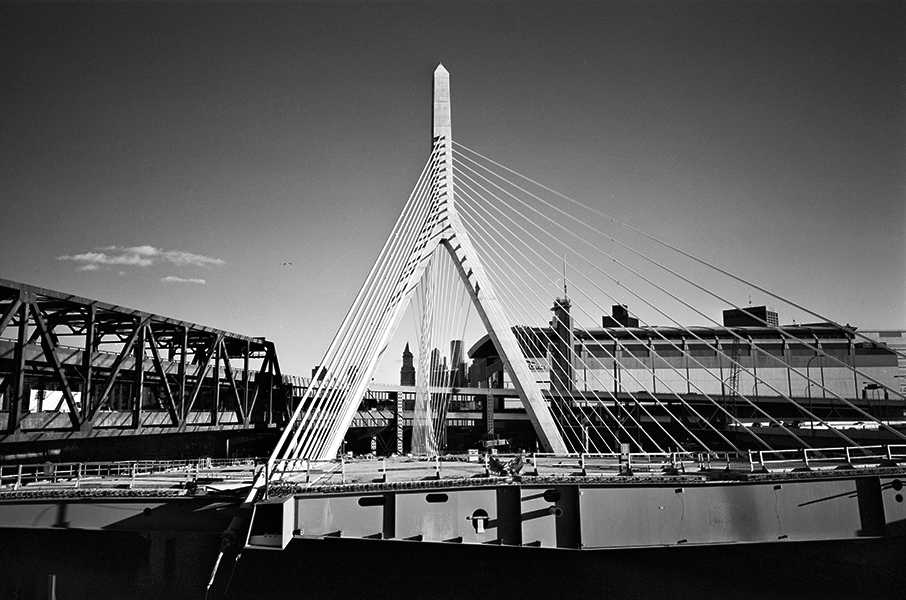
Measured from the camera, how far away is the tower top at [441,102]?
115ft

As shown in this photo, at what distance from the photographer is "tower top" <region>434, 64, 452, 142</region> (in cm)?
3494

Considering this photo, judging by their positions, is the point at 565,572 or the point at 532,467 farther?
the point at 532,467

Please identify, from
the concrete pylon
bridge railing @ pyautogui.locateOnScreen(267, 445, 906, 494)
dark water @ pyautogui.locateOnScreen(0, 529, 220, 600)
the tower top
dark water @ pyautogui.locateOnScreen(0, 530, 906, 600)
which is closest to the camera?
bridge railing @ pyautogui.locateOnScreen(267, 445, 906, 494)

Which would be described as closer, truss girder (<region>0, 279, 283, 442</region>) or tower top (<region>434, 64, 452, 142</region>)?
truss girder (<region>0, 279, 283, 442</region>)

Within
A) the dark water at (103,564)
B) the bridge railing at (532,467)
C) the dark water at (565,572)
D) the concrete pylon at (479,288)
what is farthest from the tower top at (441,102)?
the dark water at (103,564)

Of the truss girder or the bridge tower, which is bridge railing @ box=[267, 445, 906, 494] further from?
the truss girder

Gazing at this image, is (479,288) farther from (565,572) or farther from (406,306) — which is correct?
(565,572)

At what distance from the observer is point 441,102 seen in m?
35.1

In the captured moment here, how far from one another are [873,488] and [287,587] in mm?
18856

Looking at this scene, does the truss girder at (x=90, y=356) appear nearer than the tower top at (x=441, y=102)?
Yes

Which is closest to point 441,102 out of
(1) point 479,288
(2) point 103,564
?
(1) point 479,288

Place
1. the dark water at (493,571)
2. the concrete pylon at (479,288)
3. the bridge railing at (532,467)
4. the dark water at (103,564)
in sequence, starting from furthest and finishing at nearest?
the concrete pylon at (479,288) → the dark water at (493,571) → the dark water at (103,564) → the bridge railing at (532,467)

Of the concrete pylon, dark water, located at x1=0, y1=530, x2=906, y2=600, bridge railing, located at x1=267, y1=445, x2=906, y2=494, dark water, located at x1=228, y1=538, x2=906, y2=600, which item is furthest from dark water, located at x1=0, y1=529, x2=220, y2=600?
the concrete pylon

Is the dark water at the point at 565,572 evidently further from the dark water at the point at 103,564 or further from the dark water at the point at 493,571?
the dark water at the point at 103,564
